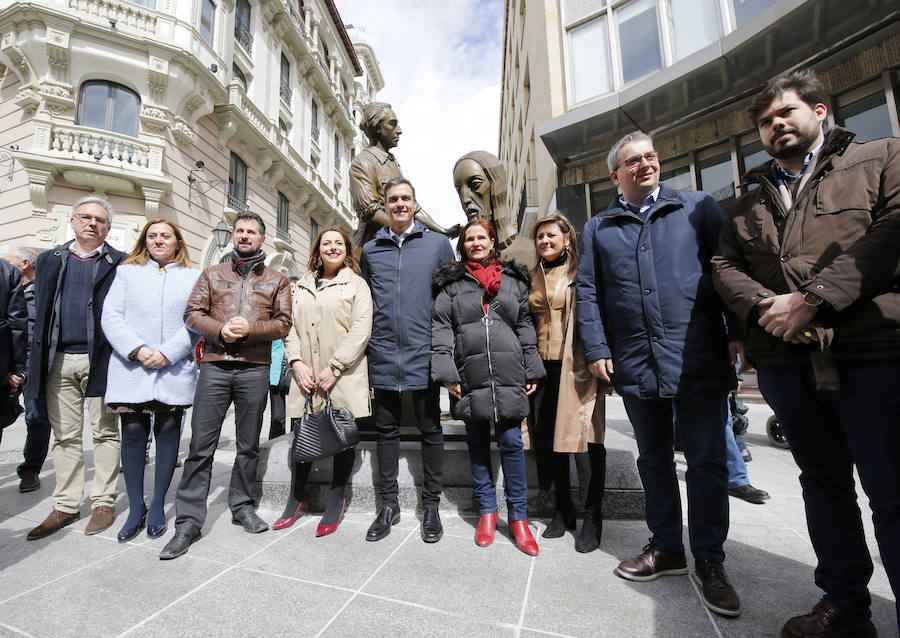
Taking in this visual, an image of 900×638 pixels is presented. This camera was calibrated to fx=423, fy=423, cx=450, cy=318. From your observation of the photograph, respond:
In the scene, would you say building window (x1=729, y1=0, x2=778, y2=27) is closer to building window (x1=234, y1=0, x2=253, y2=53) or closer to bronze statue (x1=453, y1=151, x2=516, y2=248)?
bronze statue (x1=453, y1=151, x2=516, y2=248)

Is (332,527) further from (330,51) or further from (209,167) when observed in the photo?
(330,51)

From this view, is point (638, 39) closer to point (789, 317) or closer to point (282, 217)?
point (789, 317)

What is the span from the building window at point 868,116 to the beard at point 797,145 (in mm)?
6922

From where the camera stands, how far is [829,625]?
5.01ft

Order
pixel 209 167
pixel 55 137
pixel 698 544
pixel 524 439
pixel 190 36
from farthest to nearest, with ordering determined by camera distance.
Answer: pixel 209 167
pixel 190 36
pixel 55 137
pixel 524 439
pixel 698 544

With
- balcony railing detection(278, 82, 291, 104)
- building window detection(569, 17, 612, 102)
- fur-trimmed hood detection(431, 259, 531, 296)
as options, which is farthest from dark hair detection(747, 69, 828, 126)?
balcony railing detection(278, 82, 291, 104)

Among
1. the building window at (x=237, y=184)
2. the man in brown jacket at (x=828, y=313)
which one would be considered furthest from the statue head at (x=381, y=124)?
the building window at (x=237, y=184)

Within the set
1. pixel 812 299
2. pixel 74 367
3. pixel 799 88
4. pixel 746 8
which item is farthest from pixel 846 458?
pixel 746 8

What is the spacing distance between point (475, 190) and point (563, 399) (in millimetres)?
2290

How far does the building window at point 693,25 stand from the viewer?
8.58 m

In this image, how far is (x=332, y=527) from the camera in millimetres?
2664

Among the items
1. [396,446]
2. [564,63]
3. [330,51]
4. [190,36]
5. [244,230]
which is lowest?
[396,446]

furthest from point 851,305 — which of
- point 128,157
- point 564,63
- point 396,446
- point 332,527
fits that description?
point 128,157

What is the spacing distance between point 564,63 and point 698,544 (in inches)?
467
